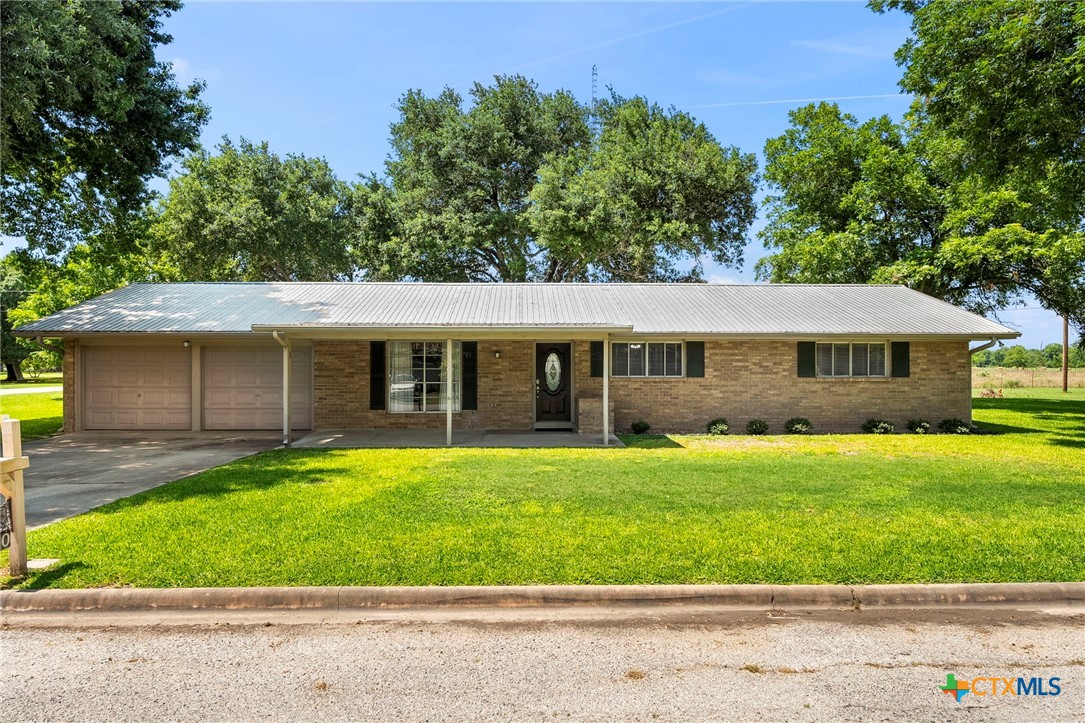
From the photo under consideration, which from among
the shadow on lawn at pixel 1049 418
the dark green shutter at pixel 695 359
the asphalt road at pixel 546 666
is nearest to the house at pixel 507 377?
the dark green shutter at pixel 695 359

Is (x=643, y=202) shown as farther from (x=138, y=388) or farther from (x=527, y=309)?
(x=138, y=388)

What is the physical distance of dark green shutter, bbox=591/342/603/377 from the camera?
14.1 meters

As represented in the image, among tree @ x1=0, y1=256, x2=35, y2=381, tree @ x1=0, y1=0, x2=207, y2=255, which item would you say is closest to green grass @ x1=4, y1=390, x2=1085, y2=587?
tree @ x1=0, y1=0, x2=207, y2=255

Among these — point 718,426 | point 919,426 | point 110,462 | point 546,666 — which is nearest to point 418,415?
point 110,462

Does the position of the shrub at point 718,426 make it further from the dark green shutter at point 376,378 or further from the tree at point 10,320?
the tree at point 10,320

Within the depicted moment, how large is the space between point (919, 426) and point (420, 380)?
1164cm

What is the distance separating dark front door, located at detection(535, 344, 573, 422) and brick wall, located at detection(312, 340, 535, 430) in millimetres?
352

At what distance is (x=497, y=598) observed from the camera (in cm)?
429

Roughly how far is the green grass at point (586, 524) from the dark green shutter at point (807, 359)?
4406 millimetres

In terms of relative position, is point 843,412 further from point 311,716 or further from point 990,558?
point 311,716

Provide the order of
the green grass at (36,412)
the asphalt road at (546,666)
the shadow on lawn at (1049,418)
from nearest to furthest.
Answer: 1. the asphalt road at (546,666)
2. the shadow on lawn at (1049,418)
3. the green grass at (36,412)

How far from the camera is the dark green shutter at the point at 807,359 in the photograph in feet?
46.4

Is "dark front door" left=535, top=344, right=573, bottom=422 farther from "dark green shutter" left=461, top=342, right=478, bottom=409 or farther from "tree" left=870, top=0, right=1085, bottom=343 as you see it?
"tree" left=870, top=0, right=1085, bottom=343

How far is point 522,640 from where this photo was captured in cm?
379
